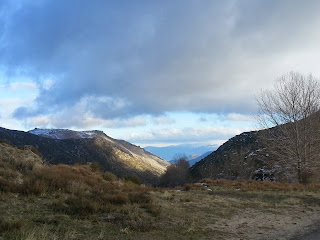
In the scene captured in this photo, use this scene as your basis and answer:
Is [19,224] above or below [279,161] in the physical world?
below

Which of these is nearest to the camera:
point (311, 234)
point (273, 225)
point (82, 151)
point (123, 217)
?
point (311, 234)

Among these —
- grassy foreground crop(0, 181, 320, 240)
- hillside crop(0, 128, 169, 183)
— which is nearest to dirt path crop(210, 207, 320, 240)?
grassy foreground crop(0, 181, 320, 240)

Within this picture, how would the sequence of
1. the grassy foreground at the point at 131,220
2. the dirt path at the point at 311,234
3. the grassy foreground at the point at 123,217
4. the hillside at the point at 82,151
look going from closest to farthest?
1. the grassy foreground at the point at 131,220
2. the grassy foreground at the point at 123,217
3. the dirt path at the point at 311,234
4. the hillside at the point at 82,151

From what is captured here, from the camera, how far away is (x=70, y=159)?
352 feet

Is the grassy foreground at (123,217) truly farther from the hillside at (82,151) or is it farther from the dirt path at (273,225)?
the hillside at (82,151)

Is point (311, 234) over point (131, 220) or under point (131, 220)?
under

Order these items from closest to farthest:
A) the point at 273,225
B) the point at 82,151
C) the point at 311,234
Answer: the point at 311,234
the point at 273,225
the point at 82,151

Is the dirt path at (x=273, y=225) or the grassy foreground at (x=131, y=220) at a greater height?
the grassy foreground at (x=131, y=220)

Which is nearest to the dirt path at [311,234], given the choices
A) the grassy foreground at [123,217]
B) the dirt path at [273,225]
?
the dirt path at [273,225]

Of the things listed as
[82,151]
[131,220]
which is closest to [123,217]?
[131,220]

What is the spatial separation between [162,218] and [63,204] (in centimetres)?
323

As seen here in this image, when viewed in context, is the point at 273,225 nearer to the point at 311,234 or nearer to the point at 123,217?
the point at 311,234

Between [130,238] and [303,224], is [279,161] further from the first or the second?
[130,238]

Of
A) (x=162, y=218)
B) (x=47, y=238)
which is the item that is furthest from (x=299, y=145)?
(x=47, y=238)
